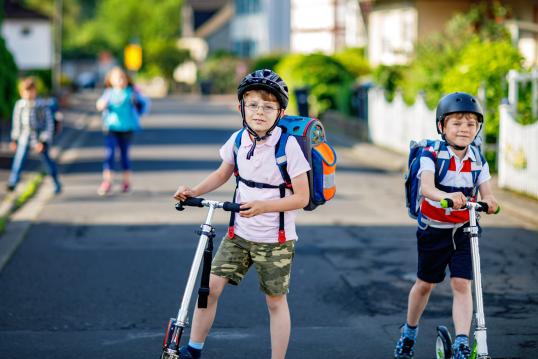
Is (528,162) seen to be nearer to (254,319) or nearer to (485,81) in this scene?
(485,81)

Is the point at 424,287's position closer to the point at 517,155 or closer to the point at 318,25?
the point at 517,155

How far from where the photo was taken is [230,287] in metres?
8.09

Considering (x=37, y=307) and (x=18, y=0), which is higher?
(x=18, y=0)

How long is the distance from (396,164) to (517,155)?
4.81 metres

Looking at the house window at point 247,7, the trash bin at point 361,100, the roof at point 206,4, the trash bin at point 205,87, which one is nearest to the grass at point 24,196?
the trash bin at point 361,100

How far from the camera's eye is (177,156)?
2064cm

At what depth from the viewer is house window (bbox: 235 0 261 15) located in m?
72.8

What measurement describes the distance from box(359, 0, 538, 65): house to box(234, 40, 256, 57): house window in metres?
36.1

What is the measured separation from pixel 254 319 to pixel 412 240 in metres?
3.85

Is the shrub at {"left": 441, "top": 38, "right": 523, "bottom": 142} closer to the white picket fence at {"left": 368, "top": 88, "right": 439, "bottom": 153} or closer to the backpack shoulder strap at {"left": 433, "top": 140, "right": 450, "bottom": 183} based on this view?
the white picket fence at {"left": 368, "top": 88, "right": 439, "bottom": 153}

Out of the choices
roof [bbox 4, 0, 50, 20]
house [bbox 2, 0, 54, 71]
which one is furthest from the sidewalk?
house [bbox 2, 0, 54, 71]

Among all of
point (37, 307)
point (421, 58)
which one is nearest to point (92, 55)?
point (421, 58)

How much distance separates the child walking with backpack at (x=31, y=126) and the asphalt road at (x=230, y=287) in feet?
2.86

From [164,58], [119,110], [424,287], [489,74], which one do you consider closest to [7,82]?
[119,110]
